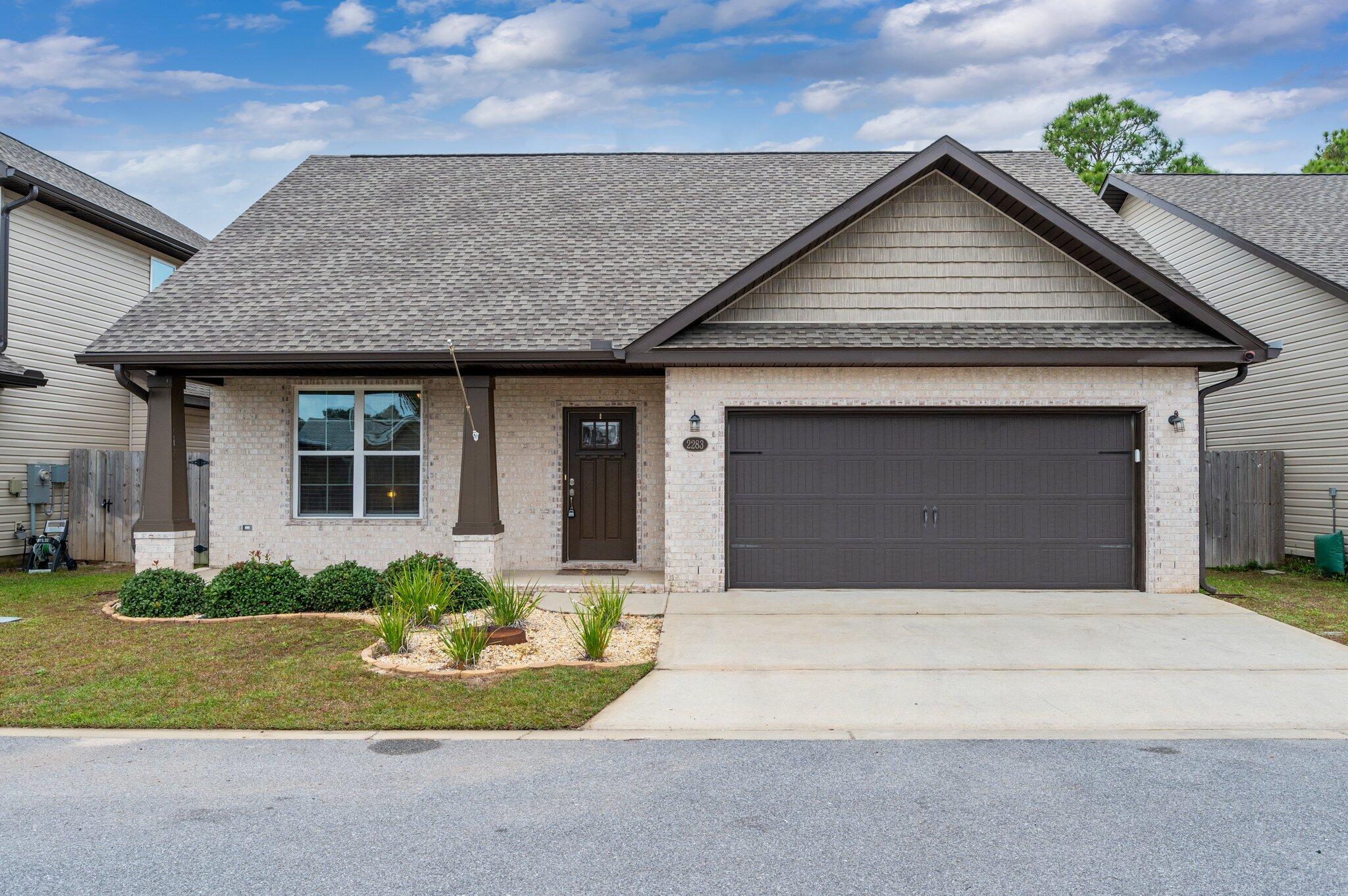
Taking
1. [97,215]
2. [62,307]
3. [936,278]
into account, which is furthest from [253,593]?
[97,215]

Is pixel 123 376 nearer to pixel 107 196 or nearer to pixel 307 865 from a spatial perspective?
pixel 107 196

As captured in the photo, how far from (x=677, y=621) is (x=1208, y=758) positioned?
4.89m

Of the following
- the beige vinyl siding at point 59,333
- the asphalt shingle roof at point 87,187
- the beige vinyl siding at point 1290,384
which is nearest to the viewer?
the beige vinyl siding at point 1290,384

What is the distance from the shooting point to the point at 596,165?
52.0 feet

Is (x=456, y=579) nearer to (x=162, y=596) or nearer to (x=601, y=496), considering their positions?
(x=162, y=596)

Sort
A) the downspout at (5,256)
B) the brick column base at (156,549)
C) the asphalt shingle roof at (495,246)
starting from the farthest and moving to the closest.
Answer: the downspout at (5,256), the asphalt shingle roof at (495,246), the brick column base at (156,549)

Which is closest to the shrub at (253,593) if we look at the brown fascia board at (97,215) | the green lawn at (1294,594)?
the brown fascia board at (97,215)

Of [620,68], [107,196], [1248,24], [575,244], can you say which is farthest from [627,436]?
[1248,24]

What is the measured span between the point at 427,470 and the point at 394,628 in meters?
5.05

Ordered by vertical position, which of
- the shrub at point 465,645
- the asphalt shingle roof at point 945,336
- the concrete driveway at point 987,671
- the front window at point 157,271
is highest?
the front window at point 157,271

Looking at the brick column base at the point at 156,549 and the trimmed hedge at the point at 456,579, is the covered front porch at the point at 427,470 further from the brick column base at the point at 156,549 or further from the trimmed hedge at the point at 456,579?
the trimmed hedge at the point at 456,579

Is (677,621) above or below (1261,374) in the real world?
below

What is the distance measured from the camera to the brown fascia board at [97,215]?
13164 millimetres

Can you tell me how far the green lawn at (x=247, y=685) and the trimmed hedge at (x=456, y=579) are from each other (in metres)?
0.88
